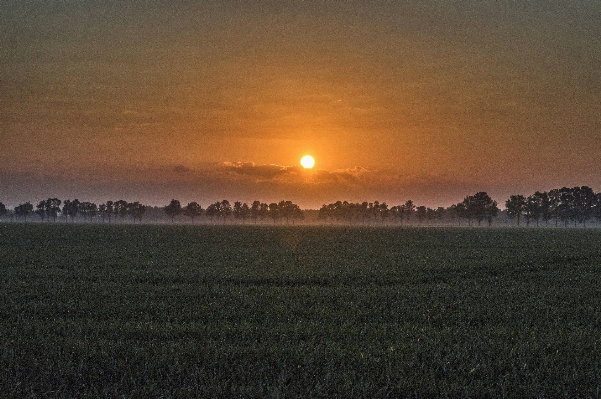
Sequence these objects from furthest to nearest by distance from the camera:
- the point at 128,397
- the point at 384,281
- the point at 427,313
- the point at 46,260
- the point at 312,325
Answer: the point at 46,260
the point at 384,281
the point at 427,313
the point at 312,325
the point at 128,397

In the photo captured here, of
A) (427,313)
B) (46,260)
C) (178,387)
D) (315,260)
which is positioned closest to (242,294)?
(427,313)

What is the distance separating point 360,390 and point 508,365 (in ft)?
14.4

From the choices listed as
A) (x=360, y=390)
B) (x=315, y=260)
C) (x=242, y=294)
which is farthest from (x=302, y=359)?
(x=315, y=260)

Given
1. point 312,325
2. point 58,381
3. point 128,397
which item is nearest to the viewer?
point 128,397

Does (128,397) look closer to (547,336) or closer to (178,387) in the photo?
(178,387)

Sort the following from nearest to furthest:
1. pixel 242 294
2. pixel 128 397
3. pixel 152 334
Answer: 1. pixel 128 397
2. pixel 152 334
3. pixel 242 294

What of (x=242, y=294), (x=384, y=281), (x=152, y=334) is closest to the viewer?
(x=152, y=334)

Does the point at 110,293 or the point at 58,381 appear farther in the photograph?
the point at 110,293

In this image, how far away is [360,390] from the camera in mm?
9438

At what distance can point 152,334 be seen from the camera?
13.3 metres

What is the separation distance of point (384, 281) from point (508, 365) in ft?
49.8

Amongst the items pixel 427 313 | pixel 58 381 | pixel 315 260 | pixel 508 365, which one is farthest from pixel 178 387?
pixel 315 260

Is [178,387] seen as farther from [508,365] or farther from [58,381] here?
[508,365]

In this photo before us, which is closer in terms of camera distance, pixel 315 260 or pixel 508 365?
pixel 508 365
